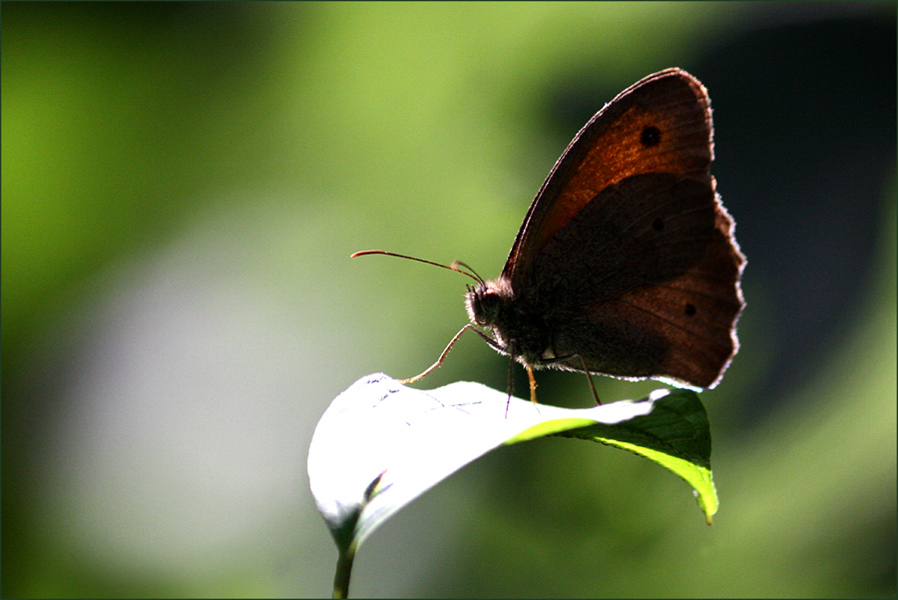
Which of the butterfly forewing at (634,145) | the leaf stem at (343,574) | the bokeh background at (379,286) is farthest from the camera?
the bokeh background at (379,286)

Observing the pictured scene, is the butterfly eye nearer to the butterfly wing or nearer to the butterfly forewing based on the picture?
the butterfly wing

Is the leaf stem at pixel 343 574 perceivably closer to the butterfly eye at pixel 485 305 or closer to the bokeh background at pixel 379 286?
the butterfly eye at pixel 485 305

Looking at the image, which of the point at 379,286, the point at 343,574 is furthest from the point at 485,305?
the point at 379,286

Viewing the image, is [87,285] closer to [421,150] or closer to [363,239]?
[363,239]

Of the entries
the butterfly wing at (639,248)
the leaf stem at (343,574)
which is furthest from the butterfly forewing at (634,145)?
the leaf stem at (343,574)

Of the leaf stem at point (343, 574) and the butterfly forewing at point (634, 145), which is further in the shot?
the butterfly forewing at point (634, 145)

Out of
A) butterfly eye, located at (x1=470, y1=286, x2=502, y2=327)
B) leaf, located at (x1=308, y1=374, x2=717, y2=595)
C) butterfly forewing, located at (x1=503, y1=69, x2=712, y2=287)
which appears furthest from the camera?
butterfly eye, located at (x1=470, y1=286, x2=502, y2=327)

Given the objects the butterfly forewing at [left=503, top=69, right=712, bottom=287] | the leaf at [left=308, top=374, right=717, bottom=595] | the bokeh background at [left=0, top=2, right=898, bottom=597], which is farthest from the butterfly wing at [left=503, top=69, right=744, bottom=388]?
the bokeh background at [left=0, top=2, right=898, bottom=597]
